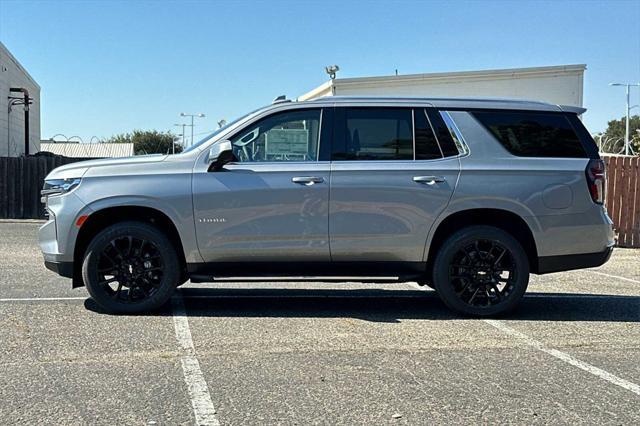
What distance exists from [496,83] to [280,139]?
1832cm

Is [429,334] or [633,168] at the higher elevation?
[633,168]

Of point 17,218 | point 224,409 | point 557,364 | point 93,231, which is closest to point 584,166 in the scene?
point 557,364

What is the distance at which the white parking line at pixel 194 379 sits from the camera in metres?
4.01

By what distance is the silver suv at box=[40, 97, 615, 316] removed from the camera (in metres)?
6.32

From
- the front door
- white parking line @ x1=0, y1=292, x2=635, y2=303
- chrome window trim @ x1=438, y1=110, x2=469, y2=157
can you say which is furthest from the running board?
chrome window trim @ x1=438, y1=110, x2=469, y2=157

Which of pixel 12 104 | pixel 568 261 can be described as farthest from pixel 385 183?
pixel 12 104

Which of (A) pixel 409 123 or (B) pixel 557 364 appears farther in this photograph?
(A) pixel 409 123

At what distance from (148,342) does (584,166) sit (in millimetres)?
4323

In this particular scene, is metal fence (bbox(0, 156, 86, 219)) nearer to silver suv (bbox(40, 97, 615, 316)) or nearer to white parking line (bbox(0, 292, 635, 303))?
white parking line (bbox(0, 292, 635, 303))

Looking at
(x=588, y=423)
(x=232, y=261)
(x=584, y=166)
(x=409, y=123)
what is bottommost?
(x=588, y=423)

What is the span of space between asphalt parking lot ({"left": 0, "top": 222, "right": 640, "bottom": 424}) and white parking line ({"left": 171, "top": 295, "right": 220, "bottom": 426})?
15 mm

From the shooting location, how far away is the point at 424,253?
651 centimetres

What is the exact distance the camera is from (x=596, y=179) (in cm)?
652

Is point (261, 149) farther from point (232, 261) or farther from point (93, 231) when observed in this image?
point (93, 231)
